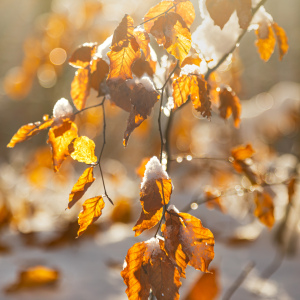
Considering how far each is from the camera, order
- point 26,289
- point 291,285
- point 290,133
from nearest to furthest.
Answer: point 26,289 → point 291,285 → point 290,133

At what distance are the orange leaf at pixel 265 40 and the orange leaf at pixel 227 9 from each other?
28 cm

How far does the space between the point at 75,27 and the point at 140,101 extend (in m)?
4.79

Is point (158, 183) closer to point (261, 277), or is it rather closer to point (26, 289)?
point (26, 289)

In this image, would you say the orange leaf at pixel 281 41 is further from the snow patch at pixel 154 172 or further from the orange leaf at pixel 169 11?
the snow patch at pixel 154 172

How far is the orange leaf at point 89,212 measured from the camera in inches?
35.0

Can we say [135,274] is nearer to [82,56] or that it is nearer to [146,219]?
[146,219]

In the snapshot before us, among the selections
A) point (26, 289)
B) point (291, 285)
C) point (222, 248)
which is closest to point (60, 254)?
point (26, 289)

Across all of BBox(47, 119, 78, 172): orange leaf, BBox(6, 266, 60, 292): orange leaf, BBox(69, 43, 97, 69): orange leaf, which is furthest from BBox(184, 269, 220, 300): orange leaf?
BBox(69, 43, 97, 69): orange leaf

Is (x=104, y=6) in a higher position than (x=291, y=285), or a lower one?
higher

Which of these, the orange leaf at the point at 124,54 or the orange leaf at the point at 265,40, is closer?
the orange leaf at the point at 124,54

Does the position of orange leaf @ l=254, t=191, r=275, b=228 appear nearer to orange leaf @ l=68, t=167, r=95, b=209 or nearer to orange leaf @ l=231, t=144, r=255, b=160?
orange leaf @ l=231, t=144, r=255, b=160

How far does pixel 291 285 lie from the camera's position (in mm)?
2146

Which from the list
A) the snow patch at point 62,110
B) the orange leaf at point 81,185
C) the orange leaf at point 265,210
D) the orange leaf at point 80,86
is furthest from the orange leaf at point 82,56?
the orange leaf at point 265,210

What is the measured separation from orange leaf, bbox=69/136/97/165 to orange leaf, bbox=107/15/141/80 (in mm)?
184
